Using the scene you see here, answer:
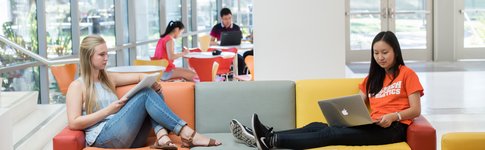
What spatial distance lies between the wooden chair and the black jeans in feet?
10.1

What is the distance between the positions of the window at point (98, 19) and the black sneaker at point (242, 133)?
487 cm

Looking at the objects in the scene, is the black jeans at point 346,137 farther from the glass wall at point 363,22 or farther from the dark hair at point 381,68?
the glass wall at point 363,22

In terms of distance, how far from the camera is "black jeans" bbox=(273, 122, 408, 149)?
4.73 meters

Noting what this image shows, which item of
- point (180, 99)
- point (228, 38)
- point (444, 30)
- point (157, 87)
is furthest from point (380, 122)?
point (444, 30)

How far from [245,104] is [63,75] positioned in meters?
2.62

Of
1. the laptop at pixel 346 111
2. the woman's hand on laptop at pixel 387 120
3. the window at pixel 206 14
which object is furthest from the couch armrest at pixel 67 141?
the window at pixel 206 14

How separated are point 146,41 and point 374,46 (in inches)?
316

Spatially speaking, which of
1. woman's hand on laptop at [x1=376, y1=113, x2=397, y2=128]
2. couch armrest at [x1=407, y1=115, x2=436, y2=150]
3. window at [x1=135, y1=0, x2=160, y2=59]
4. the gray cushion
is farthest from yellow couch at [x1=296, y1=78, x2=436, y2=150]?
window at [x1=135, y1=0, x2=160, y2=59]

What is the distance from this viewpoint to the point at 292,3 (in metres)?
6.76

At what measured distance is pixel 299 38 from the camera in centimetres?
682

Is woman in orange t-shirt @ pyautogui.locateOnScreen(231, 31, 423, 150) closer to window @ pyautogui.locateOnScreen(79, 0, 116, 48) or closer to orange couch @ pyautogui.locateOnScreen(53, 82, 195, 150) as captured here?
orange couch @ pyautogui.locateOnScreen(53, 82, 195, 150)

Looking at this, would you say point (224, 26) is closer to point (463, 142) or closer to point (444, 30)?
point (444, 30)

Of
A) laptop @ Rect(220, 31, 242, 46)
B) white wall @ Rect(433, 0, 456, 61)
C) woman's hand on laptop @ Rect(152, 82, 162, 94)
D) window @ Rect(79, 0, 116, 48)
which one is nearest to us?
woman's hand on laptop @ Rect(152, 82, 162, 94)

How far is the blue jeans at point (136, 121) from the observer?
4820 millimetres
